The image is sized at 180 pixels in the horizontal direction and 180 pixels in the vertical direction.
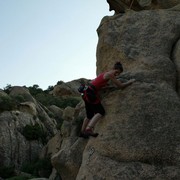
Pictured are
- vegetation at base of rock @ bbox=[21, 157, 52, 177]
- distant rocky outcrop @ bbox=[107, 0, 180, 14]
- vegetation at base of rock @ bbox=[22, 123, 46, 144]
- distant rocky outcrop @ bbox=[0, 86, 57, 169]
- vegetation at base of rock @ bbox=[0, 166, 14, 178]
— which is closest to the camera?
distant rocky outcrop @ bbox=[107, 0, 180, 14]

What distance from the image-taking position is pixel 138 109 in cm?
1088

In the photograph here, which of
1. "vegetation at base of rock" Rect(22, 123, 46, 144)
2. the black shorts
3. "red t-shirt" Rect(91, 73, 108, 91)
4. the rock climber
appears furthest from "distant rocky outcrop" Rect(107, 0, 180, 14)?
"vegetation at base of rock" Rect(22, 123, 46, 144)

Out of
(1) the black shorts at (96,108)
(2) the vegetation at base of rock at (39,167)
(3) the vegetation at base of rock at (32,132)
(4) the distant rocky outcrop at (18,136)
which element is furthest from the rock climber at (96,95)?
(3) the vegetation at base of rock at (32,132)

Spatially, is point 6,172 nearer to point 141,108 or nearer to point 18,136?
point 18,136

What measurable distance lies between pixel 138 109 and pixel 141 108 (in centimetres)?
10

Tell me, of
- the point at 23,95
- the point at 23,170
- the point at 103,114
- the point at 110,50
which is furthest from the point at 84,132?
the point at 23,95

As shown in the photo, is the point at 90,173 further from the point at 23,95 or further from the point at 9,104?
the point at 23,95

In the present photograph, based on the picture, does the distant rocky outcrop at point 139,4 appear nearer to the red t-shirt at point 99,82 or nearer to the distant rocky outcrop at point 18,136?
the red t-shirt at point 99,82

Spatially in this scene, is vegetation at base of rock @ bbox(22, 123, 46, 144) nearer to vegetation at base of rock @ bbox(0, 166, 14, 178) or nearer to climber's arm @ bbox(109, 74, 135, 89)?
vegetation at base of rock @ bbox(0, 166, 14, 178)

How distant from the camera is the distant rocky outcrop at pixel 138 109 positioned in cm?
980

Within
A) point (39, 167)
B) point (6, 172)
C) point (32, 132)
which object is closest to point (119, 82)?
point (39, 167)

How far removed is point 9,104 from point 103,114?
67.8ft

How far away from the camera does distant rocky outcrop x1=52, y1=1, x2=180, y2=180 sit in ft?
32.2

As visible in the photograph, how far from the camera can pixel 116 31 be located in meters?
14.5
